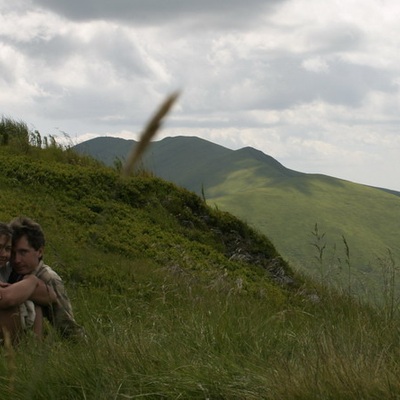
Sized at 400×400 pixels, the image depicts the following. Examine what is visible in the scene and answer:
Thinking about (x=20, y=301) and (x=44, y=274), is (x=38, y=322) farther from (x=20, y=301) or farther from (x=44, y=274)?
(x=44, y=274)

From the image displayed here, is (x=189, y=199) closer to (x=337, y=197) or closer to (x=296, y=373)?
(x=296, y=373)

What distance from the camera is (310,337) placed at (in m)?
5.79

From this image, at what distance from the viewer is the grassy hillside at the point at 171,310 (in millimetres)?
4516

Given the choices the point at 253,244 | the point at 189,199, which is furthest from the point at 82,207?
the point at 253,244

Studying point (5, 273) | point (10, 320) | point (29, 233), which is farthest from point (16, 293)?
point (5, 273)

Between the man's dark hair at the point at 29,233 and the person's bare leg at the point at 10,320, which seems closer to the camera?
the person's bare leg at the point at 10,320

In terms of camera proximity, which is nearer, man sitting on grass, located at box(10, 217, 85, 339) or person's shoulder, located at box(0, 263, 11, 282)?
man sitting on grass, located at box(10, 217, 85, 339)

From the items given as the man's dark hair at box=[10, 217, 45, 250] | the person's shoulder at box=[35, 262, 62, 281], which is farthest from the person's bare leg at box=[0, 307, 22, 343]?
the man's dark hair at box=[10, 217, 45, 250]

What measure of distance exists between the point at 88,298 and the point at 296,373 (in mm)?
4892

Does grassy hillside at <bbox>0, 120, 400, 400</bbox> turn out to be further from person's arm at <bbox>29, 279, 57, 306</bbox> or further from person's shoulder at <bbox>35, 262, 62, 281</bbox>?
person's shoulder at <bbox>35, 262, 62, 281</bbox>

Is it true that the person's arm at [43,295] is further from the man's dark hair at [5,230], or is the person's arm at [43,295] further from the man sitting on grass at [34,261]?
the man's dark hair at [5,230]

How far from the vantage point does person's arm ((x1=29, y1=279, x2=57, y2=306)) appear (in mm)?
6391

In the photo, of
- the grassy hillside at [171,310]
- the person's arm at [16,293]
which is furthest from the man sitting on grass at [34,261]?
the person's arm at [16,293]

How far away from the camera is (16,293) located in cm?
614
